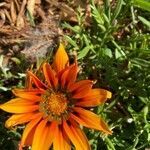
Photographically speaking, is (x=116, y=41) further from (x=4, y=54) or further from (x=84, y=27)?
(x=4, y=54)

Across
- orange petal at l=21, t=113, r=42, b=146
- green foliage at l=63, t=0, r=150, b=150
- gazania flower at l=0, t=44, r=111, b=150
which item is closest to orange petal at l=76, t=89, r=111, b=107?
gazania flower at l=0, t=44, r=111, b=150

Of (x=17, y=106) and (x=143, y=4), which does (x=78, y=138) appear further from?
(x=143, y=4)

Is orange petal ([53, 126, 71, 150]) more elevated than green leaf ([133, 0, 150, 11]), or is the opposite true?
green leaf ([133, 0, 150, 11])

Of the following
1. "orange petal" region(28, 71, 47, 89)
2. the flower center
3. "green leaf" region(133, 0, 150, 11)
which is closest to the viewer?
"orange petal" region(28, 71, 47, 89)

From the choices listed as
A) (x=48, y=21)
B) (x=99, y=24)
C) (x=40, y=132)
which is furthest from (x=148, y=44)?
(x=40, y=132)

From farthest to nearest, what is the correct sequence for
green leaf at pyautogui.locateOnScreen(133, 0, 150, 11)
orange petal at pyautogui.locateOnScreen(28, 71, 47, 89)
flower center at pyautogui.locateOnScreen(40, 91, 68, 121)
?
green leaf at pyautogui.locateOnScreen(133, 0, 150, 11) < flower center at pyautogui.locateOnScreen(40, 91, 68, 121) < orange petal at pyautogui.locateOnScreen(28, 71, 47, 89)

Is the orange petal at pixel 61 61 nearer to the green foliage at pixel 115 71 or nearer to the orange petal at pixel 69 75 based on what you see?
the orange petal at pixel 69 75

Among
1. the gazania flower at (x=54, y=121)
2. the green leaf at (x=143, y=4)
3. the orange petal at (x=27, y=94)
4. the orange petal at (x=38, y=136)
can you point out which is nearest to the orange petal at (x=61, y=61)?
the gazania flower at (x=54, y=121)

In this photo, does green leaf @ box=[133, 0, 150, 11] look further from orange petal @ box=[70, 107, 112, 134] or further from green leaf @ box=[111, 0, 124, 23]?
orange petal @ box=[70, 107, 112, 134]
